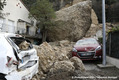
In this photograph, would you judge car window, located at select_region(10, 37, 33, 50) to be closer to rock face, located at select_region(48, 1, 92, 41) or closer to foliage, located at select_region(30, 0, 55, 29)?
rock face, located at select_region(48, 1, 92, 41)

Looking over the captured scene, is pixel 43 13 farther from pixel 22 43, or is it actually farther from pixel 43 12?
pixel 22 43

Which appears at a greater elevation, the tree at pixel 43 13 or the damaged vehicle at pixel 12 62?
the tree at pixel 43 13

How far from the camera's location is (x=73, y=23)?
18188mm

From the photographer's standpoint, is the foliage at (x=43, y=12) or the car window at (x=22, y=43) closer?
the car window at (x=22, y=43)

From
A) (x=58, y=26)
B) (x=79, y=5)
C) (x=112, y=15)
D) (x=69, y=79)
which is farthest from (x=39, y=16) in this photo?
A: (x=112, y=15)

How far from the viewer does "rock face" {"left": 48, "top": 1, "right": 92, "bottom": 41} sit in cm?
1814

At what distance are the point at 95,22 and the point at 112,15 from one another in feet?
18.3

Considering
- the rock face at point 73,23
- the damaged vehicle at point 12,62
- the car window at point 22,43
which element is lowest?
the damaged vehicle at point 12,62

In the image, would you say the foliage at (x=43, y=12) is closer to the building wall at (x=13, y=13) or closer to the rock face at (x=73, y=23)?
the rock face at (x=73, y=23)

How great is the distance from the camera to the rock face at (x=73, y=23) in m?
18.1

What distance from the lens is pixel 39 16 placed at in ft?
65.3

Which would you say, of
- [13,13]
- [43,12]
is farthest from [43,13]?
[13,13]

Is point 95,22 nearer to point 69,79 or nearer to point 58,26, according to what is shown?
point 58,26

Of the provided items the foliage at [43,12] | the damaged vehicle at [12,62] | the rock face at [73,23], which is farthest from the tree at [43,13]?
the damaged vehicle at [12,62]
